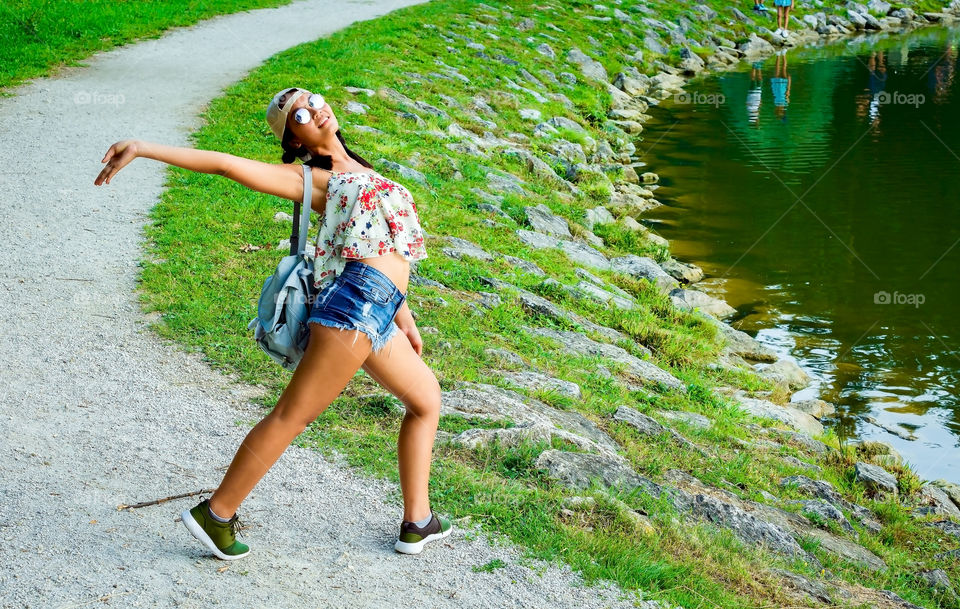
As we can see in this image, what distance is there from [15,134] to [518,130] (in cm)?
803

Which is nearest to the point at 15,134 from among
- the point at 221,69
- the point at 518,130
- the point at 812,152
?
the point at 221,69

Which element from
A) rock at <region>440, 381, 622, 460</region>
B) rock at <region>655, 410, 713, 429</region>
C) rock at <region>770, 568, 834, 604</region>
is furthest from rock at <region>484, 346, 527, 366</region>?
rock at <region>770, 568, 834, 604</region>

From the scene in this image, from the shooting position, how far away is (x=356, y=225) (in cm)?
395

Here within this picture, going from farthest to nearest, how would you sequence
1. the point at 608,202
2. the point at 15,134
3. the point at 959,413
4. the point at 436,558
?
the point at 608,202, the point at 15,134, the point at 959,413, the point at 436,558

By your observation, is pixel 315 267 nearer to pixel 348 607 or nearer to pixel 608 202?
pixel 348 607

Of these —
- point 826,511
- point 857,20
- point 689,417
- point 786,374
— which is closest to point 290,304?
point 826,511

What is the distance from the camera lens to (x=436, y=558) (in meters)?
4.55

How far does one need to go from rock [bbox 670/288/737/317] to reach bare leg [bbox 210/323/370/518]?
7.67m

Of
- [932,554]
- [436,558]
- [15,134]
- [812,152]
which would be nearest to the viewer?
[436,558]

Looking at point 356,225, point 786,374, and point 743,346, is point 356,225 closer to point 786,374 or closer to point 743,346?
point 786,374

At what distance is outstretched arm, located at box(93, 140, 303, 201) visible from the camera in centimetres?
350

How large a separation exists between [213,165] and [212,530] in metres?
1.62

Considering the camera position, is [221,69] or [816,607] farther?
[221,69]

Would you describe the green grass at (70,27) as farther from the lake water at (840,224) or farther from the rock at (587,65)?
the lake water at (840,224)
